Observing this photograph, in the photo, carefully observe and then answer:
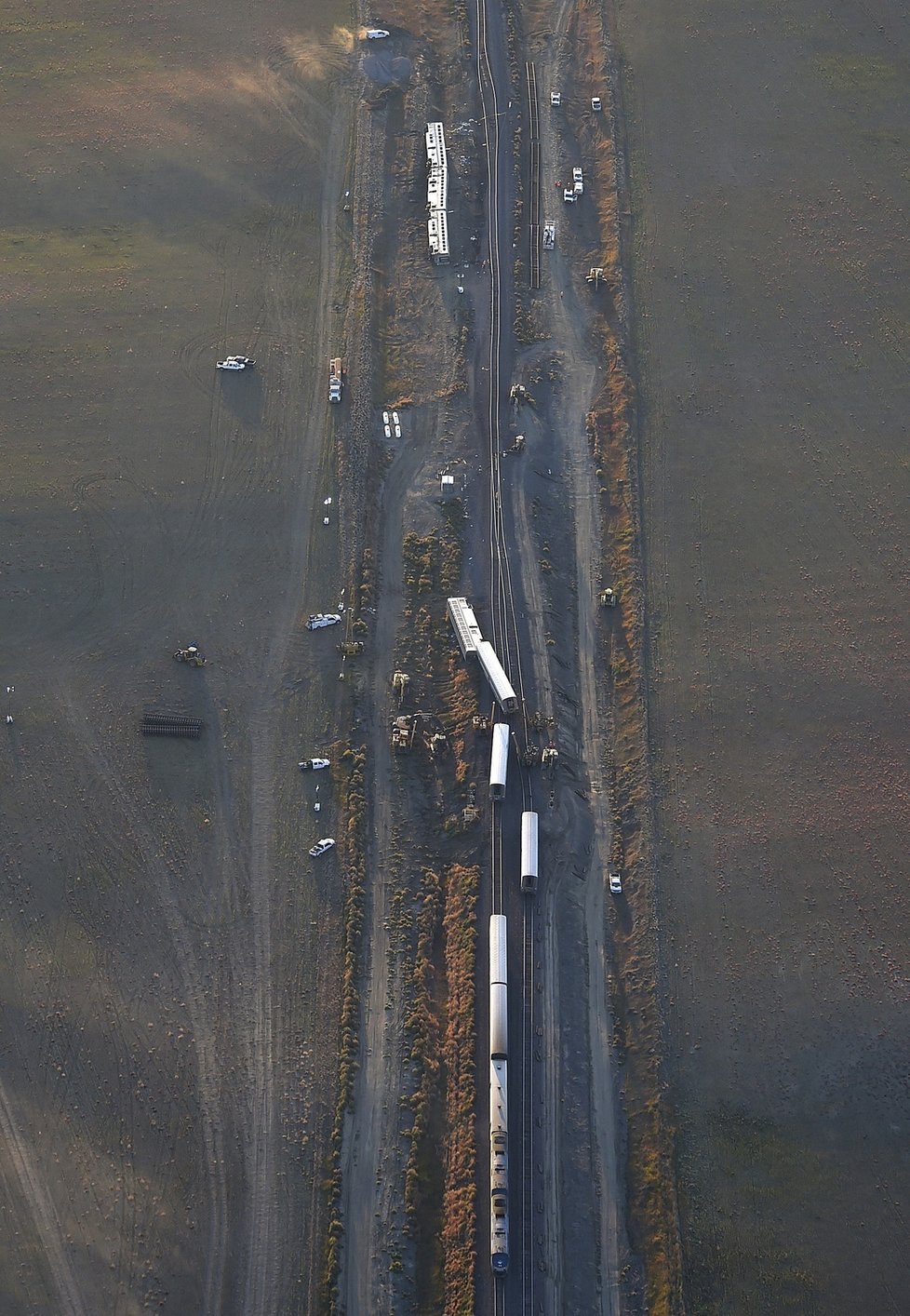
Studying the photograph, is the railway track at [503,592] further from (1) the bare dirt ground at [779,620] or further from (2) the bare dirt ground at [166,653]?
(2) the bare dirt ground at [166,653]

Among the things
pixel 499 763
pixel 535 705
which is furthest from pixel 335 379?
pixel 499 763

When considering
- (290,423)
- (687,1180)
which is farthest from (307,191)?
(687,1180)

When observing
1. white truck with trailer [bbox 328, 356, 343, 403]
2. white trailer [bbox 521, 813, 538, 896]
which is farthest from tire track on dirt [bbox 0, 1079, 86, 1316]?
white truck with trailer [bbox 328, 356, 343, 403]

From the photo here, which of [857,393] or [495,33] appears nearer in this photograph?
[857,393]

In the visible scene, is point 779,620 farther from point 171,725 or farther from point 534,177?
point 534,177

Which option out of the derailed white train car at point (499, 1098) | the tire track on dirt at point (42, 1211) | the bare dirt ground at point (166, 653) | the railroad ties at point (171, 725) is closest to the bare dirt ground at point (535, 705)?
the derailed white train car at point (499, 1098)

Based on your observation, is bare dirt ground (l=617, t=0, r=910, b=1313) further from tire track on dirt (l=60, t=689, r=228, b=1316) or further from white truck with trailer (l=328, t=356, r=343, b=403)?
tire track on dirt (l=60, t=689, r=228, b=1316)

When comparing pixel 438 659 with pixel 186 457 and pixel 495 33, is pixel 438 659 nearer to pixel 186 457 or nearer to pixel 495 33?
pixel 186 457
